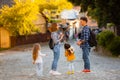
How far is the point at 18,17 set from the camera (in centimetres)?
4625

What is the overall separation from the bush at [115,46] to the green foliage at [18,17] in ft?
Result: 72.3

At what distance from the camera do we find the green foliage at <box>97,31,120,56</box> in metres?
25.1

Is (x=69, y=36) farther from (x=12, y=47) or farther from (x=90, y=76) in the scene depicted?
(x=90, y=76)

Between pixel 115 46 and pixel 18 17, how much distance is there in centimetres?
2269

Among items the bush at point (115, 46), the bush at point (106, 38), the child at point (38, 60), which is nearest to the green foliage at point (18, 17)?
the bush at point (106, 38)

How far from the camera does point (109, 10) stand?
1355 centimetres

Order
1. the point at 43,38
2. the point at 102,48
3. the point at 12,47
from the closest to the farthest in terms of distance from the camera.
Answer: the point at 102,48 < the point at 12,47 < the point at 43,38

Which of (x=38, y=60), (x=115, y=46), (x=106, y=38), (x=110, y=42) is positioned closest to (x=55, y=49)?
(x=38, y=60)

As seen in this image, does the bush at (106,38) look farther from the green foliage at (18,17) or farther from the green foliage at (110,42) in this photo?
the green foliage at (18,17)

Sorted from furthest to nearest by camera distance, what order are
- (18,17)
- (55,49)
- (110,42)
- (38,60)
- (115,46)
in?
(18,17)
(110,42)
(115,46)
(55,49)
(38,60)

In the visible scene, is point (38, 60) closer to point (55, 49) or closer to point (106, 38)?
point (55, 49)

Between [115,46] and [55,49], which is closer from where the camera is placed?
[55,49]

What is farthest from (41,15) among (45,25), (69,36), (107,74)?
(107,74)

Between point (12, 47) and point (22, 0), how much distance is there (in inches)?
227
